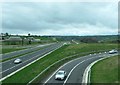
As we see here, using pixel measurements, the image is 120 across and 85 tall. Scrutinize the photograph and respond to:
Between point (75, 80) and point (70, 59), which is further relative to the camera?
point (70, 59)

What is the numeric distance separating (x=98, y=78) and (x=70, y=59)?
92.7ft

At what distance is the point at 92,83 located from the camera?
134 ft

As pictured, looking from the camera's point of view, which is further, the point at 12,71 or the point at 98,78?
the point at 12,71

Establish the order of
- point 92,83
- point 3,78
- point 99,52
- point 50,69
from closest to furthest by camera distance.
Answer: point 92,83
point 3,78
point 50,69
point 99,52

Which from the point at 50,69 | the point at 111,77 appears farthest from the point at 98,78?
the point at 50,69

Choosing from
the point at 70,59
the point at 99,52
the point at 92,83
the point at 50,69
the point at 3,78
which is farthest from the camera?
the point at 99,52

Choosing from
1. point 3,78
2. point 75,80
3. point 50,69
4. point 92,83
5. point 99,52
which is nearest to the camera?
point 92,83

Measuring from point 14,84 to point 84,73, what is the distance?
1499 centimetres

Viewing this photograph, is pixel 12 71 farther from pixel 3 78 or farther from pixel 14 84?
pixel 14 84

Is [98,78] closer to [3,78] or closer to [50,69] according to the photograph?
[50,69]

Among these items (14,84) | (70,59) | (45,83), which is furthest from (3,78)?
(70,59)

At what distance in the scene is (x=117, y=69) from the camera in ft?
161

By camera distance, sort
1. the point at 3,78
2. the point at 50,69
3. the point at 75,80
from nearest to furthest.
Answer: the point at 75,80 < the point at 3,78 < the point at 50,69

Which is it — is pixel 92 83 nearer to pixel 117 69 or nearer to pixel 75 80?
pixel 75 80
